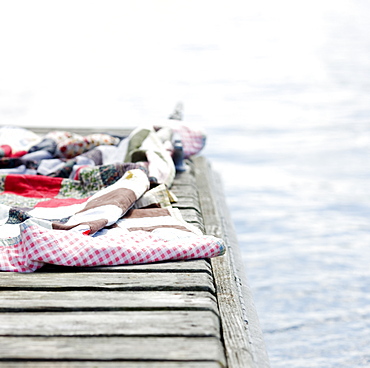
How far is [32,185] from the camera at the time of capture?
8.01 feet

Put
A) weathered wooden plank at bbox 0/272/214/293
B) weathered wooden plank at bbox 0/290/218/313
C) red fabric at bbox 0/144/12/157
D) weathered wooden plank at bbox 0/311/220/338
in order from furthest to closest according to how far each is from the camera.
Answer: red fabric at bbox 0/144/12/157 → weathered wooden plank at bbox 0/272/214/293 → weathered wooden plank at bbox 0/290/218/313 → weathered wooden plank at bbox 0/311/220/338

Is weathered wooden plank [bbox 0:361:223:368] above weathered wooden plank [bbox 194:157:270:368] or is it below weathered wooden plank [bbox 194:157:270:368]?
above

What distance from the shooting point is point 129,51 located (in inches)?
481

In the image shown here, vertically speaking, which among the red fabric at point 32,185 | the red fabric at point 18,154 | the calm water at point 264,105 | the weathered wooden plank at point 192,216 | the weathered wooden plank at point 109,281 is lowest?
the calm water at point 264,105

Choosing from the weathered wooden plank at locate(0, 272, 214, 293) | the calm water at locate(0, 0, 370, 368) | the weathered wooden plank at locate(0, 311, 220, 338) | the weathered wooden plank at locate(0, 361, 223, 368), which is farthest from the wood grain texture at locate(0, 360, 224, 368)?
the calm water at locate(0, 0, 370, 368)

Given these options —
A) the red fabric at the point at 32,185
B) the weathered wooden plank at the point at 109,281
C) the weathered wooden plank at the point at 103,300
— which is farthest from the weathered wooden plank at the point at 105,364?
the red fabric at the point at 32,185

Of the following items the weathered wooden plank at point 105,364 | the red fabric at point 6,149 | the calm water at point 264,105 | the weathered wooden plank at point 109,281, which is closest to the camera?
the weathered wooden plank at point 105,364

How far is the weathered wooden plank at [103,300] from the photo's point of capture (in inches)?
56.6

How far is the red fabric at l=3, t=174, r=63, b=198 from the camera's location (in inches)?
94.7

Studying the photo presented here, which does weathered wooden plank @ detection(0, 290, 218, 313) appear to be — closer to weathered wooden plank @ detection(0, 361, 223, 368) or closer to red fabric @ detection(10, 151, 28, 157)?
weathered wooden plank @ detection(0, 361, 223, 368)

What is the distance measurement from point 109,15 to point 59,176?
1467cm

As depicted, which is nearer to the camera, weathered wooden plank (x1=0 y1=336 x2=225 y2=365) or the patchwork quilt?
weathered wooden plank (x1=0 y1=336 x2=225 y2=365)

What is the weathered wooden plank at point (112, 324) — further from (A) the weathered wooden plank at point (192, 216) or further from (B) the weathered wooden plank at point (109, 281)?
(A) the weathered wooden plank at point (192, 216)

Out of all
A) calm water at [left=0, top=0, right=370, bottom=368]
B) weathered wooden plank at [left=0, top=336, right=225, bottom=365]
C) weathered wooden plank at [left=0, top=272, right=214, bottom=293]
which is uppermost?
weathered wooden plank at [left=0, top=336, right=225, bottom=365]
